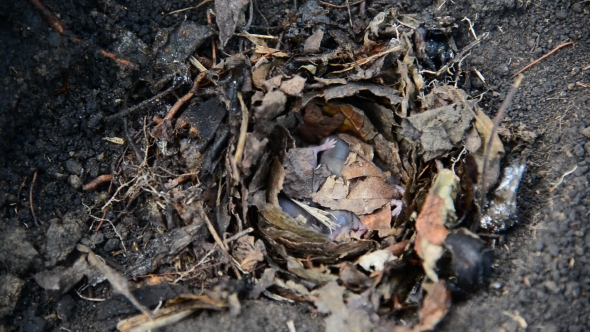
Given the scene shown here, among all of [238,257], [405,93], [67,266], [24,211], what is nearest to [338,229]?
[238,257]

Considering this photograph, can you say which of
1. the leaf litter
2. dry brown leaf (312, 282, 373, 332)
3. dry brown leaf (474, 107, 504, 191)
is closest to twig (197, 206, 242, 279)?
the leaf litter

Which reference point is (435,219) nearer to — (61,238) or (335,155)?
(335,155)

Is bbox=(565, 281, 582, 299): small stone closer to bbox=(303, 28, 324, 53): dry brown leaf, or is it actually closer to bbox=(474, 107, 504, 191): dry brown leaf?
bbox=(474, 107, 504, 191): dry brown leaf

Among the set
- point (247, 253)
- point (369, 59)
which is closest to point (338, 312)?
point (247, 253)

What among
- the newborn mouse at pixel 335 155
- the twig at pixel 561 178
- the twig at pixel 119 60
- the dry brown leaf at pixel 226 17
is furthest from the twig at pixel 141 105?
the twig at pixel 561 178

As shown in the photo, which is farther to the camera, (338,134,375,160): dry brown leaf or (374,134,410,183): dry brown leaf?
(338,134,375,160): dry brown leaf

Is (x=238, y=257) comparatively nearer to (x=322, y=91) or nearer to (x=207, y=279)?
(x=207, y=279)
